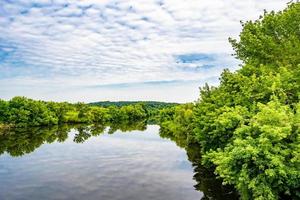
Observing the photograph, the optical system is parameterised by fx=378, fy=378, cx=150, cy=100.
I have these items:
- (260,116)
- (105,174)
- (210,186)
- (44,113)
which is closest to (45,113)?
(44,113)

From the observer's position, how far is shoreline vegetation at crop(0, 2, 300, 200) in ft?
59.2

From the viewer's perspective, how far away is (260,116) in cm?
1942

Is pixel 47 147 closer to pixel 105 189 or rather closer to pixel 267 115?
pixel 105 189

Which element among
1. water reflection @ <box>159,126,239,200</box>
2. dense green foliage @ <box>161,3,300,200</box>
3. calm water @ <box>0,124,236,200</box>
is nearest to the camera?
dense green foliage @ <box>161,3,300,200</box>

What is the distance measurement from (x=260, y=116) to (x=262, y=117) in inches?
8.9

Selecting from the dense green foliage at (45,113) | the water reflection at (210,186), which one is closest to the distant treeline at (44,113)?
the dense green foliage at (45,113)

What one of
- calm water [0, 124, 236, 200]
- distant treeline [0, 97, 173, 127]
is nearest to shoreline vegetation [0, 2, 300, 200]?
calm water [0, 124, 236, 200]

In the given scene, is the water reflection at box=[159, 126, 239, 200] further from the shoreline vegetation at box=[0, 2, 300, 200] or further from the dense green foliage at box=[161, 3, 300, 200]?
the dense green foliage at box=[161, 3, 300, 200]

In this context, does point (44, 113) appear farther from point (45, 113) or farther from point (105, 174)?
point (105, 174)

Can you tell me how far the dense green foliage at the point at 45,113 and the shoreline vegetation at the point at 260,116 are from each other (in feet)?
206

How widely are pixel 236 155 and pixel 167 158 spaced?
108ft

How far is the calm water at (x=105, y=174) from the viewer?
31.1 m

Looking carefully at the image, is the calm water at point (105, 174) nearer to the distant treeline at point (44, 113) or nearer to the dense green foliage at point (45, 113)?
the distant treeline at point (44, 113)

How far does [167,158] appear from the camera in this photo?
166 ft
